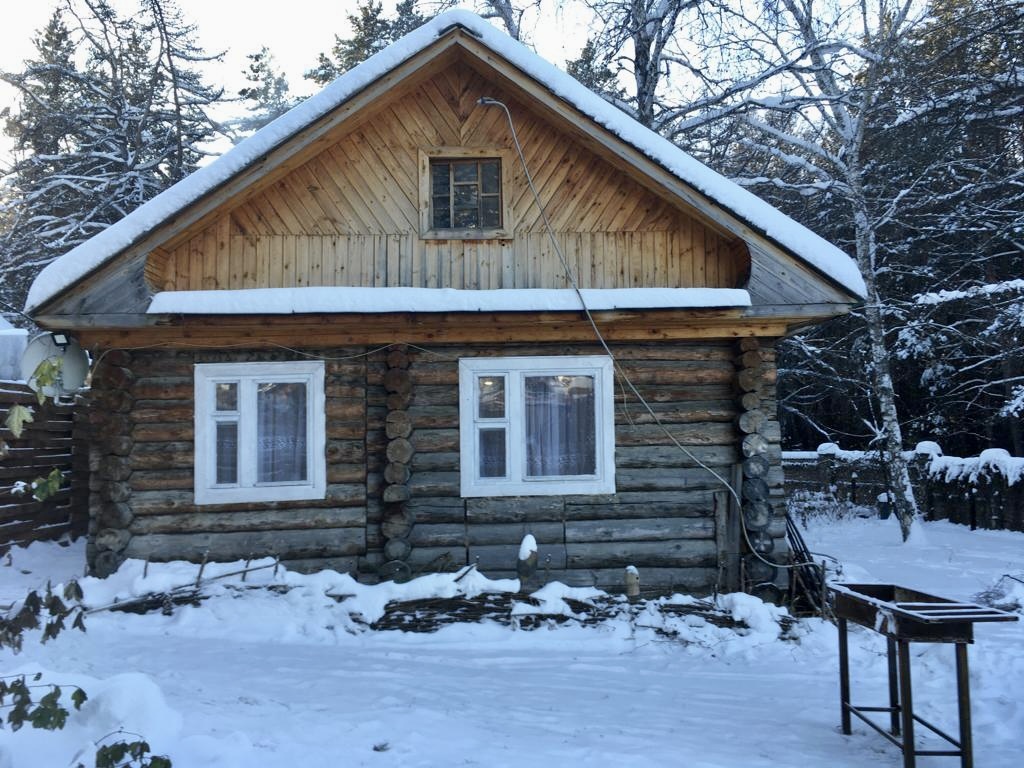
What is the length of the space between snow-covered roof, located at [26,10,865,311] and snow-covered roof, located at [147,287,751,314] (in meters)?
0.74

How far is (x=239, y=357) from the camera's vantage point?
868 centimetres

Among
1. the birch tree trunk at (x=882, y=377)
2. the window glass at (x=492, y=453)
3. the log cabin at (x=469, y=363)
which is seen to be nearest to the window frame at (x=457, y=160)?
the log cabin at (x=469, y=363)

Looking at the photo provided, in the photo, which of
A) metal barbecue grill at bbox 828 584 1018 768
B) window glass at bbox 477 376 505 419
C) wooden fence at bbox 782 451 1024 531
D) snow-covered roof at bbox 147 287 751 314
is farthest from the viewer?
wooden fence at bbox 782 451 1024 531

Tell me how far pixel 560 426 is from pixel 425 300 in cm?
213

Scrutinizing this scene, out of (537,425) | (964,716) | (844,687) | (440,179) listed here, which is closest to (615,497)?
(537,425)

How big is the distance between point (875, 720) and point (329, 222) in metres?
7.11

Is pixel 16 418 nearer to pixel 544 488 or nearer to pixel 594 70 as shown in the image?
pixel 544 488

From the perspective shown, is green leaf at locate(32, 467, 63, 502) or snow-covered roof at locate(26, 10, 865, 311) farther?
snow-covered roof at locate(26, 10, 865, 311)

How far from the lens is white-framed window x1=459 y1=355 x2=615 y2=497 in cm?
866

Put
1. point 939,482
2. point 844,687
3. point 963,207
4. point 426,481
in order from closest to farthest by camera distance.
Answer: point 844,687
point 426,481
point 939,482
point 963,207

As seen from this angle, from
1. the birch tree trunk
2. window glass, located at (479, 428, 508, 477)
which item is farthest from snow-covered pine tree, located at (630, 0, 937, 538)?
window glass, located at (479, 428, 508, 477)

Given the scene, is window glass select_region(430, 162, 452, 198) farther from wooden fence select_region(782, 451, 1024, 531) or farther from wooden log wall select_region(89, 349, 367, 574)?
wooden fence select_region(782, 451, 1024, 531)

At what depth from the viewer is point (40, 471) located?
11492 mm

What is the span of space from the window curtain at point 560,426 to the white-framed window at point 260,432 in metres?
2.36
